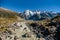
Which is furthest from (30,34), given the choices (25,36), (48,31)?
(48,31)

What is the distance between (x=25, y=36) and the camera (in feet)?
280

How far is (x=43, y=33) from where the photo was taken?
3541 inches

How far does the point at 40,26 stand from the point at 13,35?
17312 mm

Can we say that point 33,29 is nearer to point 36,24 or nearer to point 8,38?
point 36,24

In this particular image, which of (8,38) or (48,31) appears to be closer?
(8,38)

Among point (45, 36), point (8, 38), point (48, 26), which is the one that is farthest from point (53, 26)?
point (8, 38)

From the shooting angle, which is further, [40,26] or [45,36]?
[40,26]

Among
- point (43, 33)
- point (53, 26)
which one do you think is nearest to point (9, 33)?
point (43, 33)

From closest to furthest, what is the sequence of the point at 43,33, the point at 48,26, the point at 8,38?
the point at 8,38 → the point at 43,33 → the point at 48,26

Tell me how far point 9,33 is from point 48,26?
2133 centimetres

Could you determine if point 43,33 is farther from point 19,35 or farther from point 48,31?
point 19,35

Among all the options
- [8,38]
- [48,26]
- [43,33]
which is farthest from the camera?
[48,26]

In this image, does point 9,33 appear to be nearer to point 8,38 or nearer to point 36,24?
point 8,38

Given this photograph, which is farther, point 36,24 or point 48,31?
point 36,24
